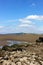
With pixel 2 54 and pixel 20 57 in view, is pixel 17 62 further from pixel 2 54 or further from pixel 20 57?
pixel 2 54

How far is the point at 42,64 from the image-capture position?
19547mm

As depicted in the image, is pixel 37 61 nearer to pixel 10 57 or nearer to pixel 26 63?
pixel 26 63

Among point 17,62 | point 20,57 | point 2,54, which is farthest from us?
point 2,54

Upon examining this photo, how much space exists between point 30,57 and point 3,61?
311cm

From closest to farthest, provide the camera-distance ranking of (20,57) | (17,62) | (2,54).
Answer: (17,62), (20,57), (2,54)

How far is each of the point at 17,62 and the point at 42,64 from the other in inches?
102

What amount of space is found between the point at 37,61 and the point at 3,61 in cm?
361

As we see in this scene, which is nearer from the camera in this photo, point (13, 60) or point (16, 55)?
point (13, 60)

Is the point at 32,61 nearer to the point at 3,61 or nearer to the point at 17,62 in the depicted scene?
the point at 17,62

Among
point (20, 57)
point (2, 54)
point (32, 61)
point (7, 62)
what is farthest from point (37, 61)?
point (2, 54)

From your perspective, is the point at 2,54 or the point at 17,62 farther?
the point at 2,54

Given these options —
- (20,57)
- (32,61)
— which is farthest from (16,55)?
(32,61)

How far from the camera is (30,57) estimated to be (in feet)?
68.7

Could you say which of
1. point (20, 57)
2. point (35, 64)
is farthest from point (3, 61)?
point (35, 64)
